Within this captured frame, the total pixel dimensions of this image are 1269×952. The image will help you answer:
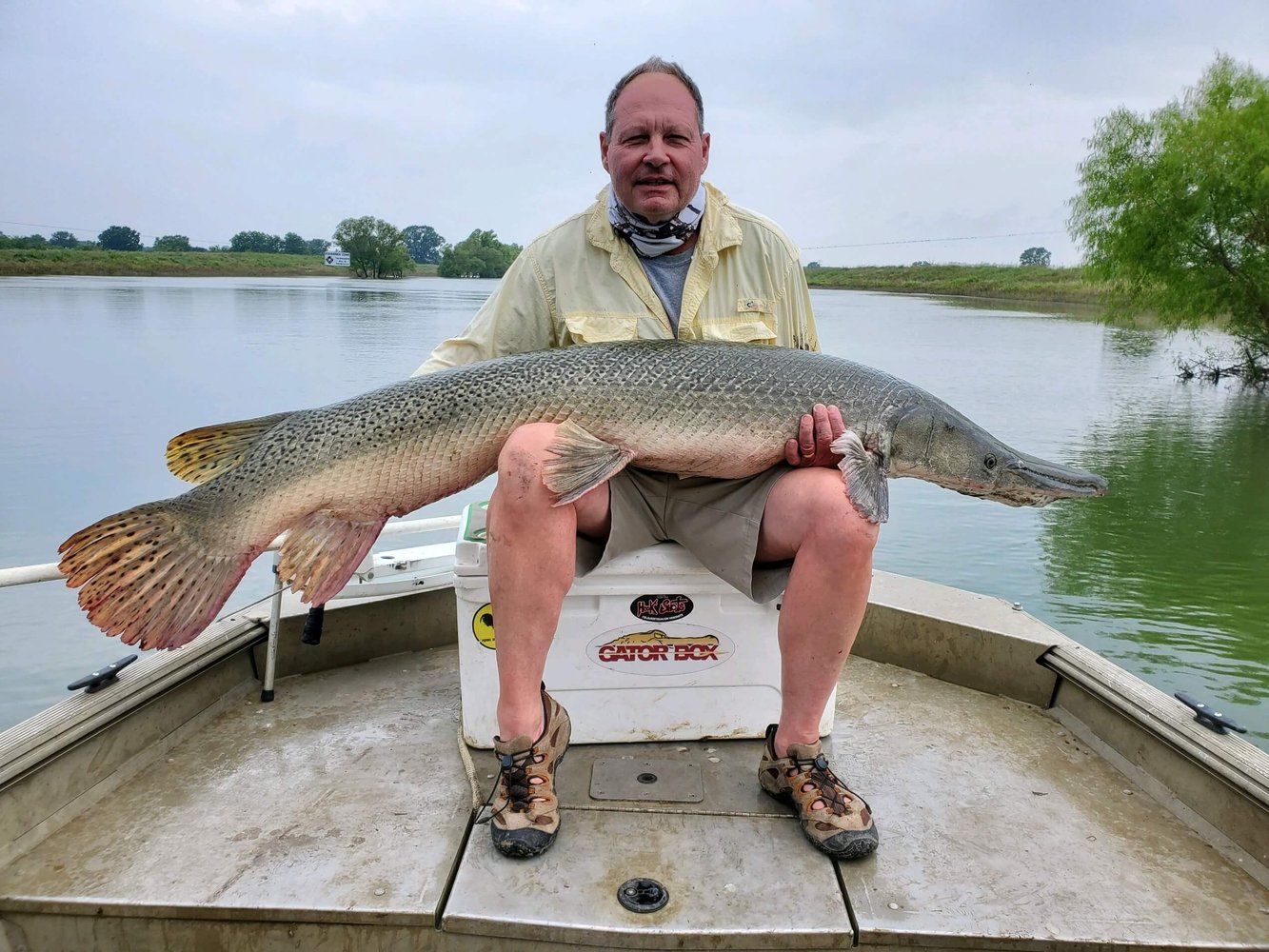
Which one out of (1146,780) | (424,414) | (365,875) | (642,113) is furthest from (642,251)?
(1146,780)

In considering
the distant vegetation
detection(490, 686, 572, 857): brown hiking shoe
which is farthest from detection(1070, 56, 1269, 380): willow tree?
the distant vegetation

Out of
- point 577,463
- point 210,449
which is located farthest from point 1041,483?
point 210,449

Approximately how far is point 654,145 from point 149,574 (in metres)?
2.00

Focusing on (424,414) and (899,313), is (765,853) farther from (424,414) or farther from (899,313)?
(899,313)

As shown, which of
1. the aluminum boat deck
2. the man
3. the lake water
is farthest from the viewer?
the lake water

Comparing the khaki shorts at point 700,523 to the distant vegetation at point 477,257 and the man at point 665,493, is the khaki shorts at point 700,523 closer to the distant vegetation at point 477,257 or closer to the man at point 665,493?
the man at point 665,493

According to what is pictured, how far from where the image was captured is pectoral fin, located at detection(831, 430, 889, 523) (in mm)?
2365

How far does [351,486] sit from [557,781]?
1091mm

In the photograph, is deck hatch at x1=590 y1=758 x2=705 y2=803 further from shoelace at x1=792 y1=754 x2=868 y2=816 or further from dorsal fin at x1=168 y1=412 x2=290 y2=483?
dorsal fin at x1=168 y1=412 x2=290 y2=483

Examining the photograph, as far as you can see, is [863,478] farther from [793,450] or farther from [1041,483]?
[1041,483]

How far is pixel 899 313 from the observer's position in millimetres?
52688

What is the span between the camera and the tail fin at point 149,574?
7.49 ft

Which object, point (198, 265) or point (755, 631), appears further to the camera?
point (198, 265)

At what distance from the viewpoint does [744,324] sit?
2994 millimetres
